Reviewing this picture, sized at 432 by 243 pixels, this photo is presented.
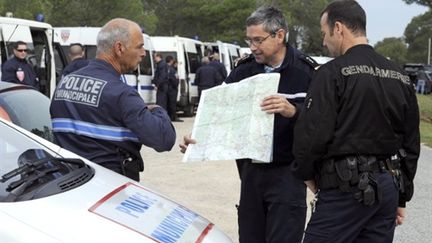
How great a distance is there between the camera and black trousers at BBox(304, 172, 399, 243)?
283 cm

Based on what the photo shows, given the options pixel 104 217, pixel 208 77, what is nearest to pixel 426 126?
pixel 208 77

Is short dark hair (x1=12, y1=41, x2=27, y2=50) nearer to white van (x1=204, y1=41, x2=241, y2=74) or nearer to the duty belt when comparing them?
the duty belt

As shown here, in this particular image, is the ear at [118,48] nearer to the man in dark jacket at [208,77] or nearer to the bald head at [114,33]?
the bald head at [114,33]

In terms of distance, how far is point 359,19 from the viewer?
2.86m

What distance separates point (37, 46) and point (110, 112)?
29.7 ft

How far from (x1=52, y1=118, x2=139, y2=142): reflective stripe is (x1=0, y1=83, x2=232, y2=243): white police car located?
15 cm

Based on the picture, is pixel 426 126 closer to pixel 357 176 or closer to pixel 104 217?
pixel 357 176

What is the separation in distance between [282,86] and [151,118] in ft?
2.74

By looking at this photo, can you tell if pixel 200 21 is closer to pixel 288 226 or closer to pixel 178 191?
pixel 178 191

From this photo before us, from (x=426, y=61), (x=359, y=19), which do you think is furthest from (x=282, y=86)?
(x=426, y=61)

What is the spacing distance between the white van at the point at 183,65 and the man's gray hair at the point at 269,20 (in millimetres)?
13517

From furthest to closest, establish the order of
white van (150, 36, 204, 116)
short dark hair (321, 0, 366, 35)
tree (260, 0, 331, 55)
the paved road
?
1. tree (260, 0, 331, 55)
2. white van (150, 36, 204, 116)
3. the paved road
4. short dark hair (321, 0, 366, 35)

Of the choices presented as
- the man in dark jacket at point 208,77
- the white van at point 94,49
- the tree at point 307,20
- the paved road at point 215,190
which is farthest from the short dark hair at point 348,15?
the tree at point 307,20

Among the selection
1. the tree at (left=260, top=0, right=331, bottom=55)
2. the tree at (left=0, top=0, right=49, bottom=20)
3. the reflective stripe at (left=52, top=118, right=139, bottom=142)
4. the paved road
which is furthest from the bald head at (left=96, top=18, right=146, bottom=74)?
the tree at (left=260, top=0, right=331, bottom=55)
